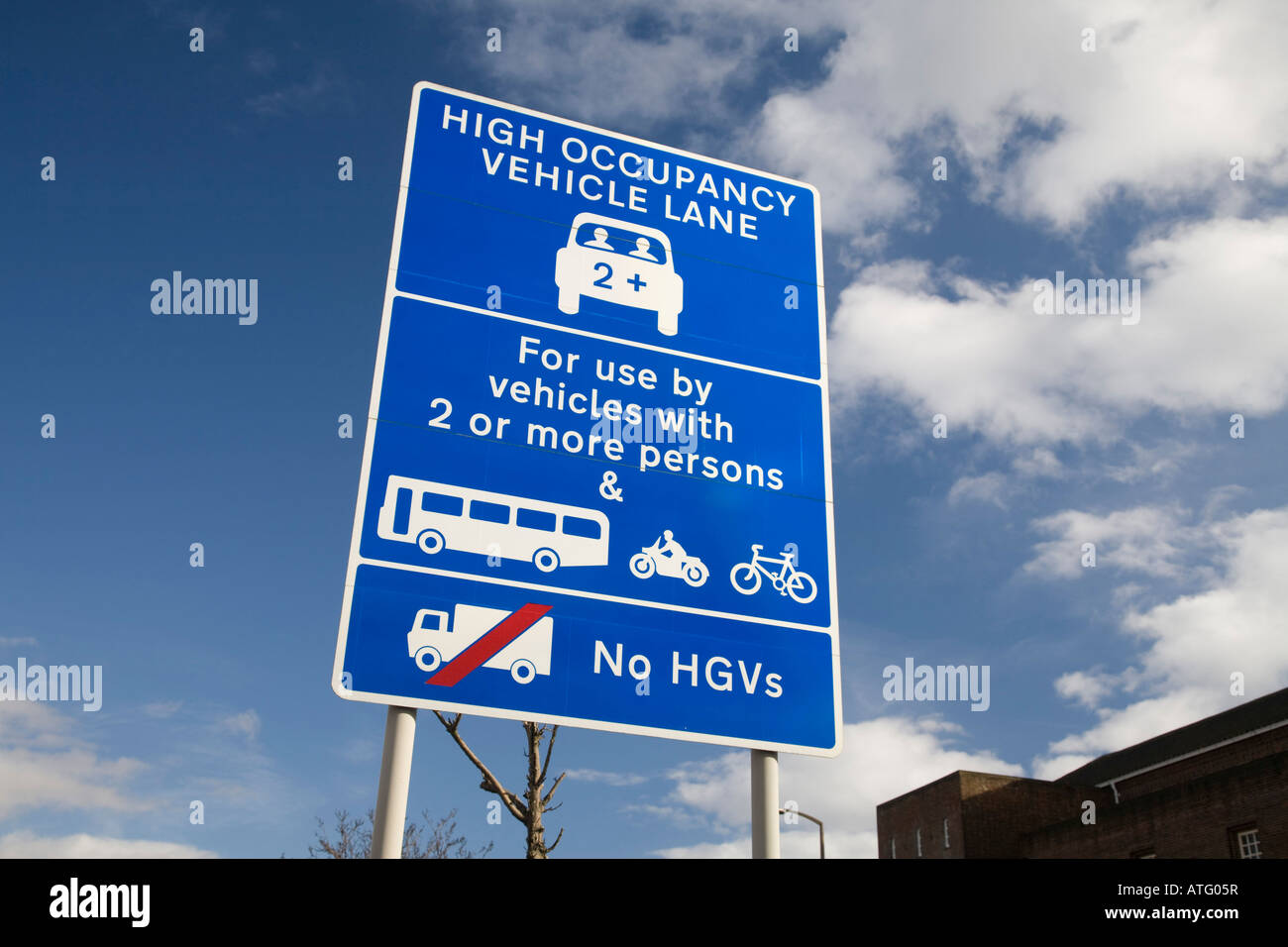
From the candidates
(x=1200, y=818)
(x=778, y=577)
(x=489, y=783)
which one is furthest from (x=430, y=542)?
(x=1200, y=818)

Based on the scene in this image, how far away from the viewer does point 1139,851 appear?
142 ft

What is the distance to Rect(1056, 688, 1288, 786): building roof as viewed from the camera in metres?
53.8

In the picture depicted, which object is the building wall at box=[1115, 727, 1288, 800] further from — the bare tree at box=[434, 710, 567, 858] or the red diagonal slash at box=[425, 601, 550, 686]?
the red diagonal slash at box=[425, 601, 550, 686]

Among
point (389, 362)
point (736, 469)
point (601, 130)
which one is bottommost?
point (736, 469)

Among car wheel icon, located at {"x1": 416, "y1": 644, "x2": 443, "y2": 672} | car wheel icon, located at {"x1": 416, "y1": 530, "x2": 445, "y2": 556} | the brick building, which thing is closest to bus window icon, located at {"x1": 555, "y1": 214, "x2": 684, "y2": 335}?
car wheel icon, located at {"x1": 416, "y1": 530, "x2": 445, "y2": 556}

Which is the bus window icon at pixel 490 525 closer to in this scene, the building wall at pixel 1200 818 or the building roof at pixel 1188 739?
the building wall at pixel 1200 818

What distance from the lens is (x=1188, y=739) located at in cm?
5909

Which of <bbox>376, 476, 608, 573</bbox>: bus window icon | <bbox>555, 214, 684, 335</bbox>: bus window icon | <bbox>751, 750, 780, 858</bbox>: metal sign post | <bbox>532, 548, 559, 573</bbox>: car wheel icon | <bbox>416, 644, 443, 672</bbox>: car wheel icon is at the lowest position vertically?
<bbox>751, 750, 780, 858</bbox>: metal sign post

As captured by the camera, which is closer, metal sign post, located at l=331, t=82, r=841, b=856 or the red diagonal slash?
the red diagonal slash

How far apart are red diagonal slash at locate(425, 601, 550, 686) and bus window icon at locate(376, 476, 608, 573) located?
283 millimetres

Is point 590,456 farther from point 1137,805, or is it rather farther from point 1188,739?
point 1188,739
